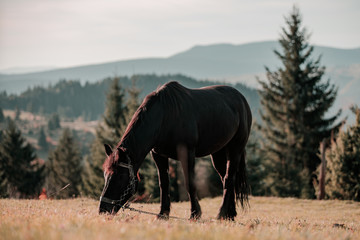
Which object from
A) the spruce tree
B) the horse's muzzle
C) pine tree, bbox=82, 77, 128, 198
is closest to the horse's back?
the horse's muzzle

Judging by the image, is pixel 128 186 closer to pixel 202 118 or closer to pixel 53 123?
pixel 202 118

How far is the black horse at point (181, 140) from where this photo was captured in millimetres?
5723

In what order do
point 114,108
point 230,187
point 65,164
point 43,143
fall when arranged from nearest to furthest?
1. point 230,187
2. point 114,108
3. point 65,164
4. point 43,143

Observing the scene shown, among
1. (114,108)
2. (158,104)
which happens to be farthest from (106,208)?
(114,108)

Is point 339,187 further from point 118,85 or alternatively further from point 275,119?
point 118,85

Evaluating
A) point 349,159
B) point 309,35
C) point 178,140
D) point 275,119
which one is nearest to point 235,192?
point 178,140

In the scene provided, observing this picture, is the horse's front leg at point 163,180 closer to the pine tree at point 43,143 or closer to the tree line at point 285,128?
the tree line at point 285,128

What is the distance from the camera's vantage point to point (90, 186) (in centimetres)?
3822

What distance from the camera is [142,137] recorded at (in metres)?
6.02

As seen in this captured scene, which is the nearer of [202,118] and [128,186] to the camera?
[128,186]

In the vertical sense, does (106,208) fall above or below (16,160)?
above

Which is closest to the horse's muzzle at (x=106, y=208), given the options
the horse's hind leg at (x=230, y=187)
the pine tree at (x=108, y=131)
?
the horse's hind leg at (x=230, y=187)

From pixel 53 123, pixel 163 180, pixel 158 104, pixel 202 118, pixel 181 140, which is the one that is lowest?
pixel 53 123

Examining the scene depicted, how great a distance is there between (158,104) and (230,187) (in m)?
2.80
